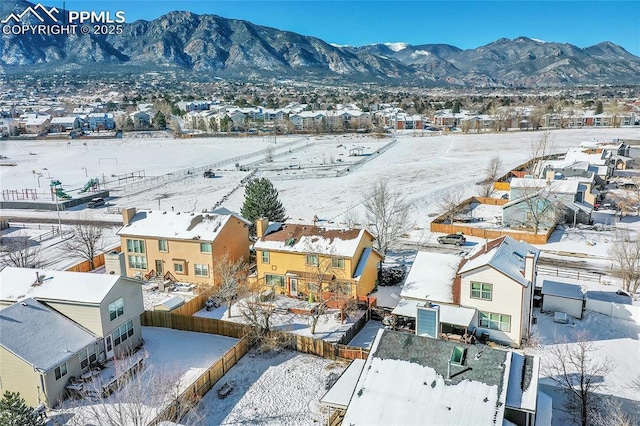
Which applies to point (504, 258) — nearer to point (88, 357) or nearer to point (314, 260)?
point (314, 260)

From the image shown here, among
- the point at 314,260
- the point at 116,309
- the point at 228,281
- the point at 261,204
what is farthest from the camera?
the point at 261,204

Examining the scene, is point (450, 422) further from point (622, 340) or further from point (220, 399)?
point (622, 340)

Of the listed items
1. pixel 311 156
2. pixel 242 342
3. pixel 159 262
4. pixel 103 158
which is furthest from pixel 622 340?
pixel 103 158

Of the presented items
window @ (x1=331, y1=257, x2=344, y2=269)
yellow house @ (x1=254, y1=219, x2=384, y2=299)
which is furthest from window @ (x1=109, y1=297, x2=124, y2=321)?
window @ (x1=331, y1=257, x2=344, y2=269)

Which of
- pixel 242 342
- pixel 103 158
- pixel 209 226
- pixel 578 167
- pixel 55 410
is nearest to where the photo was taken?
pixel 55 410

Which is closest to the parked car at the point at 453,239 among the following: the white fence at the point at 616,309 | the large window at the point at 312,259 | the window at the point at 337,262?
the white fence at the point at 616,309

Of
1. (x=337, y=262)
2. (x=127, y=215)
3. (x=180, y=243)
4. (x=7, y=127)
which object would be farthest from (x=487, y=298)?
(x=7, y=127)
